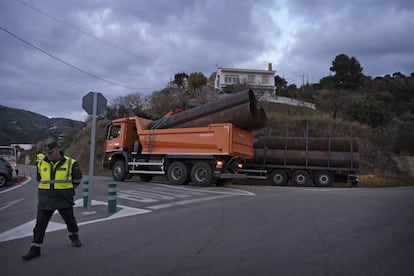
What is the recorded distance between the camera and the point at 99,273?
434cm

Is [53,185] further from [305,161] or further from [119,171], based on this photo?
[305,161]

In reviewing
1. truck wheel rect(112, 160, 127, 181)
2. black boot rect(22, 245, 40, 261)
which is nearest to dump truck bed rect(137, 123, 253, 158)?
truck wheel rect(112, 160, 127, 181)

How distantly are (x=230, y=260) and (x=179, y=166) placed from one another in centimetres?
1141

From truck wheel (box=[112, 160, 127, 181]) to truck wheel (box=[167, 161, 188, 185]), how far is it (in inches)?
114

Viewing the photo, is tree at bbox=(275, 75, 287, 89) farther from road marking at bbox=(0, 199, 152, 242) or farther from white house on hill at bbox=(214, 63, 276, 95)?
road marking at bbox=(0, 199, 152, 242)

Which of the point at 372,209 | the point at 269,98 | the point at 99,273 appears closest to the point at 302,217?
the point at 372,209

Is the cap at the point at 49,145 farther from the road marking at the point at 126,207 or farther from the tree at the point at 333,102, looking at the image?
the tree at the point at 333,102

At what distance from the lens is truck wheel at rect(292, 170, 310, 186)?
20.1m

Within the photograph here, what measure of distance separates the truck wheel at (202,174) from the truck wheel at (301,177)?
676cm

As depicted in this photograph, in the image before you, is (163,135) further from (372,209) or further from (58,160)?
(58,160)

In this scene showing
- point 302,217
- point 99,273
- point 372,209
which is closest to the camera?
point 99,273

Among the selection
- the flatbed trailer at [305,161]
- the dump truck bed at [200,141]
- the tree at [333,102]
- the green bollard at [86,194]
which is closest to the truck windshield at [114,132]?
the dump truck bed at [200,141]

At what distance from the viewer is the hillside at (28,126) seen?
5272cm

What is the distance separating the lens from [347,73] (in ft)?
174
